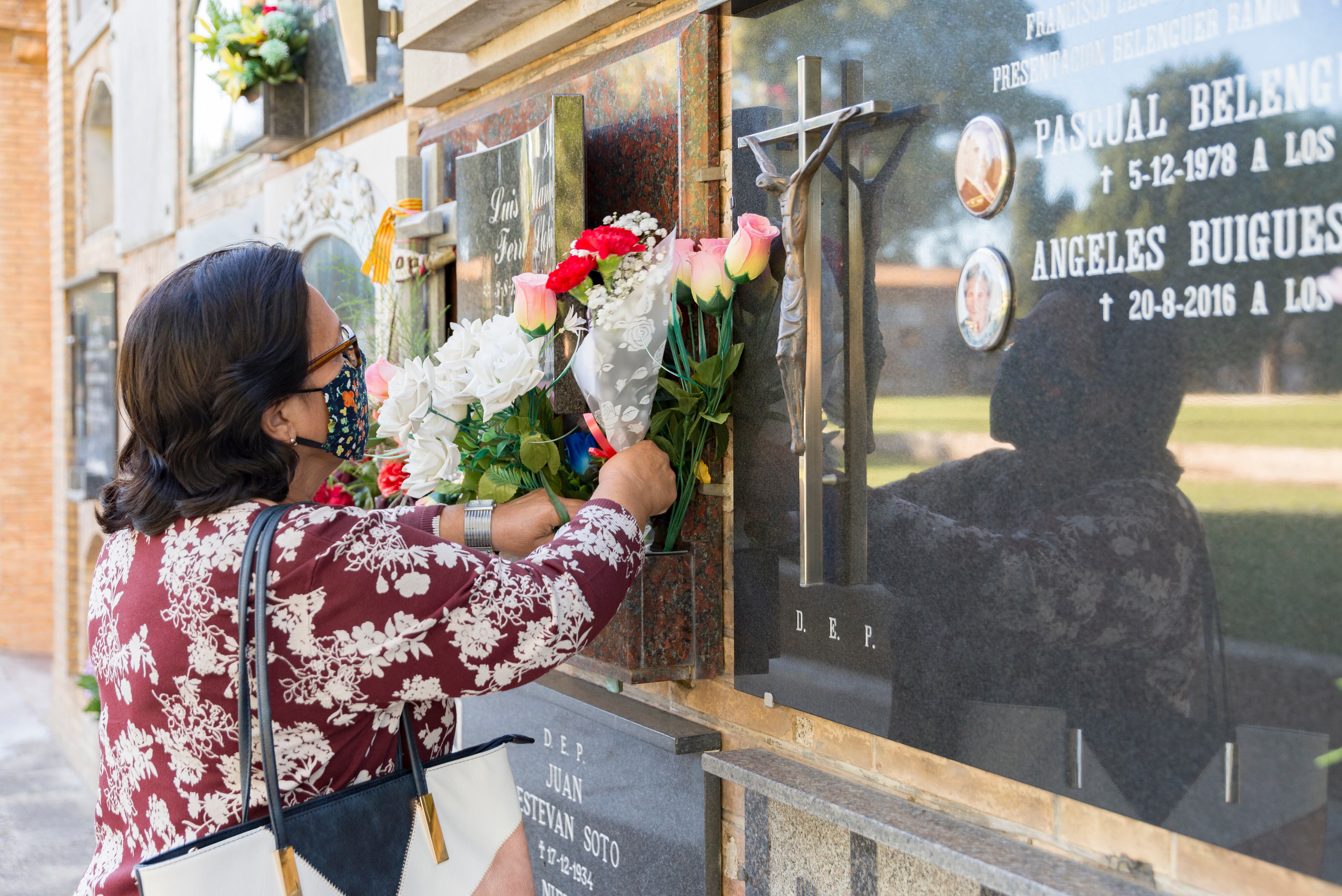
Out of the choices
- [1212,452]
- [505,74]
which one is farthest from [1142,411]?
[505,74]

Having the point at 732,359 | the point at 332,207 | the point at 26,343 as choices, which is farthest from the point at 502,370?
the point at 26,343

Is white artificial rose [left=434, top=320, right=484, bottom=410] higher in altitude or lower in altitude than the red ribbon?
higher

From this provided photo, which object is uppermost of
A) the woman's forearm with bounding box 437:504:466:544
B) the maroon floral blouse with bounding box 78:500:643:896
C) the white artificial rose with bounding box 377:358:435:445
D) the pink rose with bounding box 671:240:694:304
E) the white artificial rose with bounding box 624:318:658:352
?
the pink rose with bounding box 671:240:694:304

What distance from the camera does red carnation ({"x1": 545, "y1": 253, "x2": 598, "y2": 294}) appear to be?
2.06m

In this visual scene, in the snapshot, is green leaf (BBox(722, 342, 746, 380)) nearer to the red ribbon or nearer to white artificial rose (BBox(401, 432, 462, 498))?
the red ribbon

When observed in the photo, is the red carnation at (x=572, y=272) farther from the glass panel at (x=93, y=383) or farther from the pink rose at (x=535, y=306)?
the glass panel at (x=93, y=383)

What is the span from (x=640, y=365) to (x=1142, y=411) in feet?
3.01

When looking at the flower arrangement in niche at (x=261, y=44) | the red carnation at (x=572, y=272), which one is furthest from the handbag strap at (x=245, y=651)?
the flower arrangement in niche at (x=261, y=44)

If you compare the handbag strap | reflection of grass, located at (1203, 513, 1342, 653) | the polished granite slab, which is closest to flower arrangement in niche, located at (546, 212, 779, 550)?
the polished granite slab

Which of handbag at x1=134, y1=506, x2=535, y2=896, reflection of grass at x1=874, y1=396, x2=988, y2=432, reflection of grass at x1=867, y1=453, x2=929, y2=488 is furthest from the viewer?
reflection of grass at x1=867, y1=453, x2=929, y2=488

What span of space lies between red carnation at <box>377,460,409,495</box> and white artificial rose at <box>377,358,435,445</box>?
55 centimetres

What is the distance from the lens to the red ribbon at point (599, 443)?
7.22 feet

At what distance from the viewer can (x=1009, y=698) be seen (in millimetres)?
1644

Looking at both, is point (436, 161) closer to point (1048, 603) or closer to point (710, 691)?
point (710, 691)
